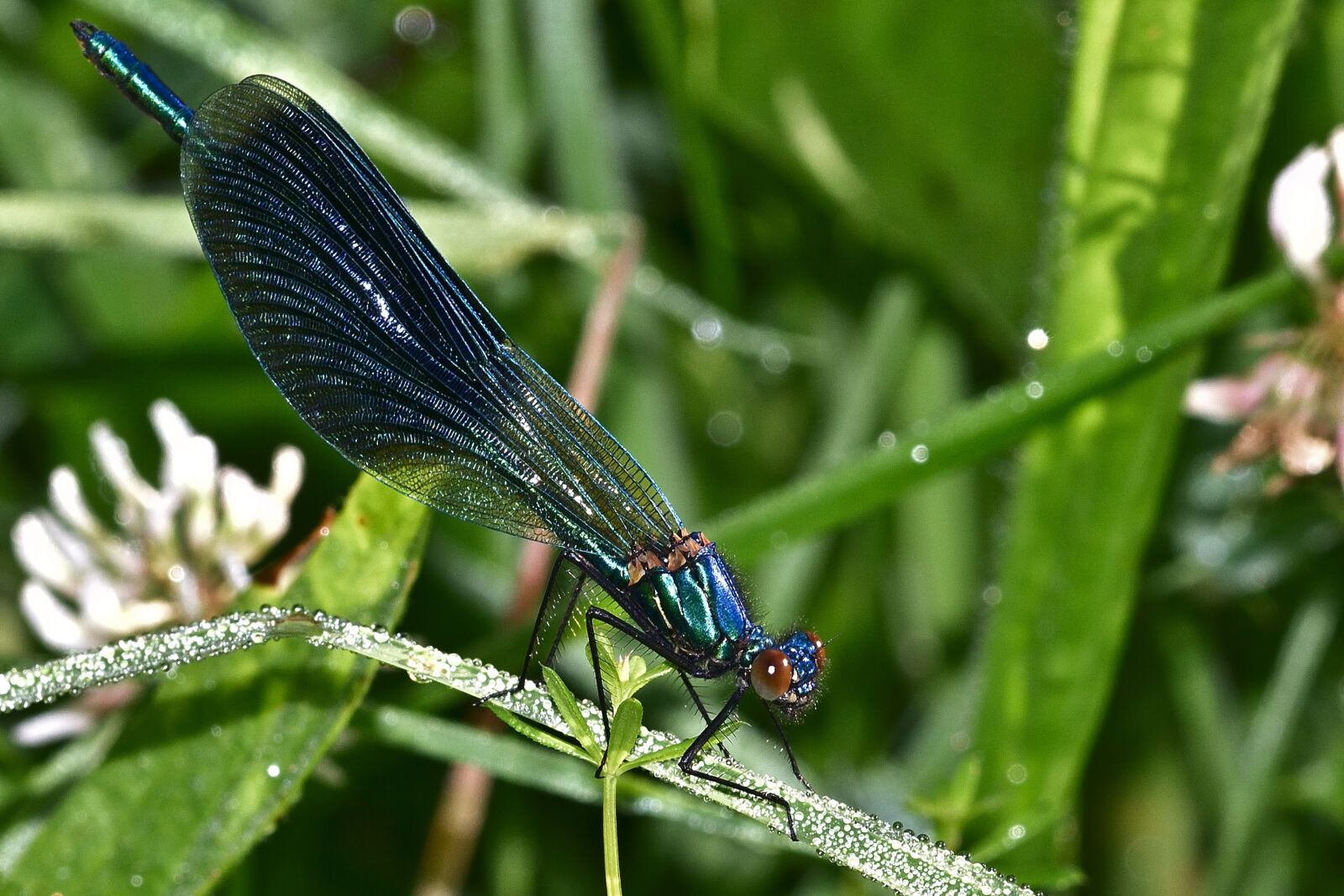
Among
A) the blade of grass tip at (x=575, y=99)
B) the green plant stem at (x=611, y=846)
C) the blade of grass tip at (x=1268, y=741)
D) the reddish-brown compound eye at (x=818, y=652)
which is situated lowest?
the green plant stem at (x=611, y=846)

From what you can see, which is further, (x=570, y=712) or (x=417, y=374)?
(x=417, y=374)

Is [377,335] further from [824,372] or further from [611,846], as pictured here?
[824,372]

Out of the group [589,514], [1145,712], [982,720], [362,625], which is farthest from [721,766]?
[1145,712]

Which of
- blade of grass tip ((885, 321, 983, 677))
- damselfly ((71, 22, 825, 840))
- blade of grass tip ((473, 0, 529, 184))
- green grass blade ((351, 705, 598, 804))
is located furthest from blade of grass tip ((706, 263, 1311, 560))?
blade of grass tip ((473, 0, 529, 184))

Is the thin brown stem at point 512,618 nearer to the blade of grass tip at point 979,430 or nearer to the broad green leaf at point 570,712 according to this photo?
the blade of grass tip at point 979,430

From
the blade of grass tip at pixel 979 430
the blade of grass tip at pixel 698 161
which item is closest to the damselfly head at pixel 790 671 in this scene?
the blade of grass tip at pixel 979 430

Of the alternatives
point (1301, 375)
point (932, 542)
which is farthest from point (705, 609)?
point (932, 542)
